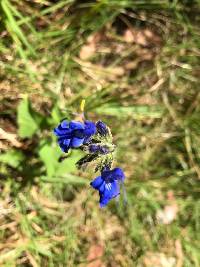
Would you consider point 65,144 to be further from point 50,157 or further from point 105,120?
point 105,120

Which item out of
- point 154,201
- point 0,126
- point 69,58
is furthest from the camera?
point 154,201

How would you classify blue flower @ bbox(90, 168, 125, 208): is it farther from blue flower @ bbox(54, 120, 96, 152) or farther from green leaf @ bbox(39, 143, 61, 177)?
green leaf @ bbox(39, 143, 61, 177)

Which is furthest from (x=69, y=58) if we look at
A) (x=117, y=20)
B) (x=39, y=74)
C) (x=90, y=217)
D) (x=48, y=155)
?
(x=90, y=217)

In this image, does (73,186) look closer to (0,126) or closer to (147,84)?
(0,126)

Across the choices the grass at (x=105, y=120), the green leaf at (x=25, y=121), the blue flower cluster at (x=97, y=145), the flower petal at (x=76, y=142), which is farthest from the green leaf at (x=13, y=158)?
the flower petal at (x=76, y=142)

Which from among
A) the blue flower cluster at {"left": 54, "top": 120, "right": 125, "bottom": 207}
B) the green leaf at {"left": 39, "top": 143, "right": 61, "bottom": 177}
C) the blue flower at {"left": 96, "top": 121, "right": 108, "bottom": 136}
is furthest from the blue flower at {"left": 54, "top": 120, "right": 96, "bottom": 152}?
the green leaf at {"left": 39, "top": 143, "right": 61, "bottom": 177}

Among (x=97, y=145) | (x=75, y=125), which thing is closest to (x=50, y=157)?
(x=97, y=145)

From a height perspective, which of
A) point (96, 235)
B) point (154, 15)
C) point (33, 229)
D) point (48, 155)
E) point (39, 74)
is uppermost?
point (154, 15)
